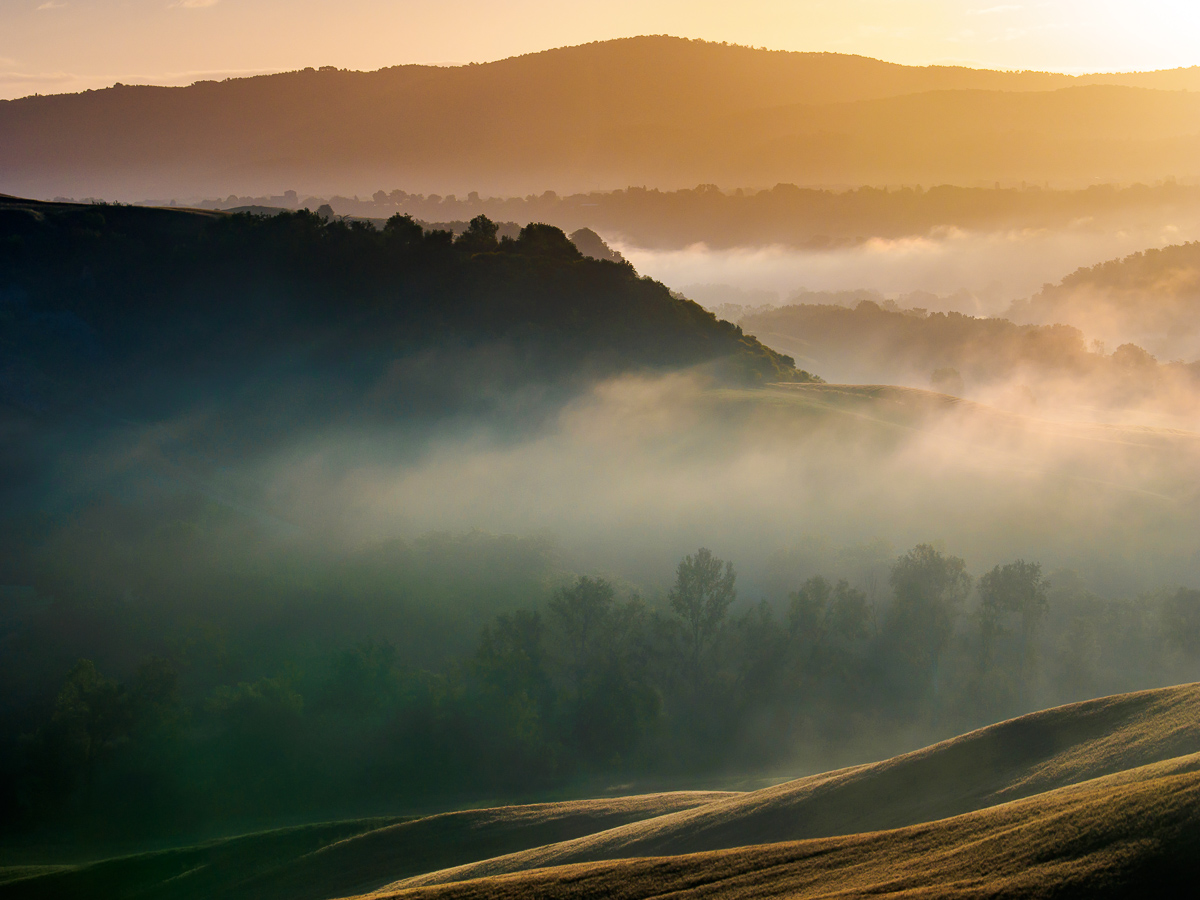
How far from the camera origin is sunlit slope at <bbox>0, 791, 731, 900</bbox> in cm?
3019

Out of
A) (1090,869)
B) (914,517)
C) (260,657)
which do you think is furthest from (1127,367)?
(1090,869)

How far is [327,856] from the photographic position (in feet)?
104

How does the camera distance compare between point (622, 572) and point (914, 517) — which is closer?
point (622, 572)

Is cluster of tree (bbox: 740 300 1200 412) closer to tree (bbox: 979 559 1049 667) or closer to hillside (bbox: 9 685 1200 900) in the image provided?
tree (bbox: 979 559 1049 667)

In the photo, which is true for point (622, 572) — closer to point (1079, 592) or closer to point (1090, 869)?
point (1079, 592)

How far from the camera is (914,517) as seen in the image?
7238 centimetres

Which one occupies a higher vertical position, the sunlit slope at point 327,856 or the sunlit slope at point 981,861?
the sunlit slope at point 981,861

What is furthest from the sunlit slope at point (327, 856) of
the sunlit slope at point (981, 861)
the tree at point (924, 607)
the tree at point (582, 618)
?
the tree at point (924, 607)

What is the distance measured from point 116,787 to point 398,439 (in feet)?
144

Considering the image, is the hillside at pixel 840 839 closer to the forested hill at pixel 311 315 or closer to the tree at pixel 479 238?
the forested hill at pixel 311 315

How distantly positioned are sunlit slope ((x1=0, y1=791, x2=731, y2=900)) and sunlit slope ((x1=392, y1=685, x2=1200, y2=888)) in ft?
13.6

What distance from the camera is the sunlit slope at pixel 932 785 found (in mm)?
22172

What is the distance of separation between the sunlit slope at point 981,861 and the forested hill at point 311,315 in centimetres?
6839

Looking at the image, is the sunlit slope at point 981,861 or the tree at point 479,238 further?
the tree at point 479,238
